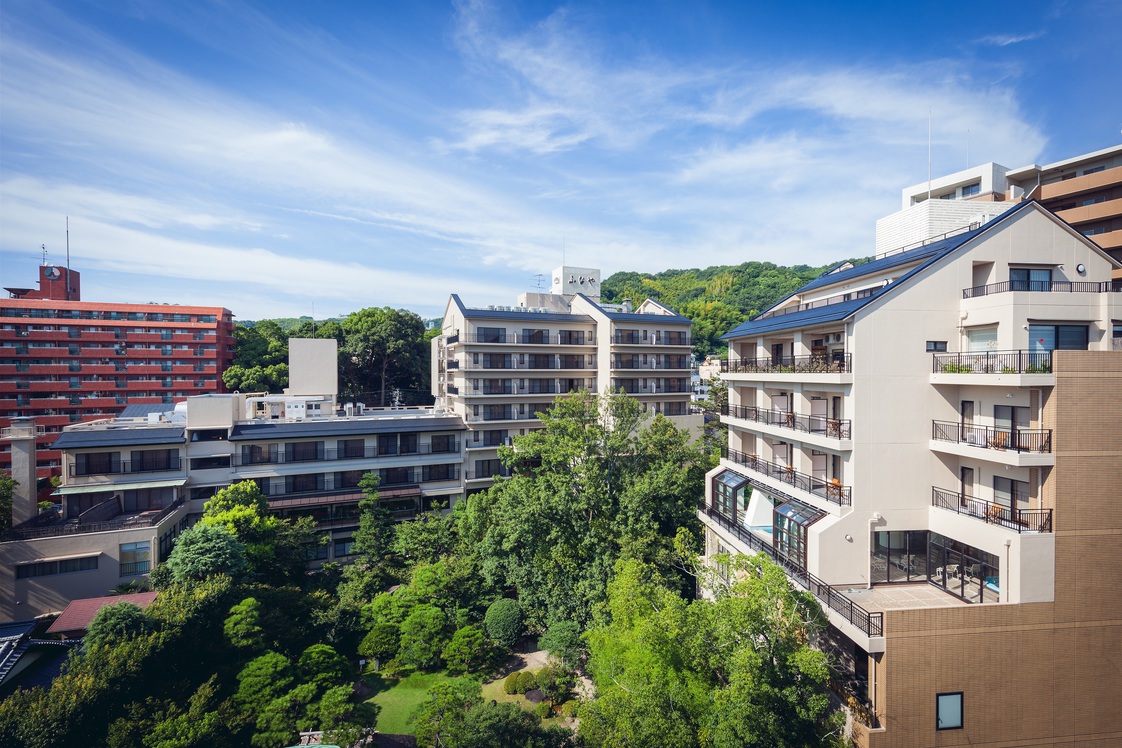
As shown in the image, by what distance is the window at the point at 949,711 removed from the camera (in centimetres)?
1481

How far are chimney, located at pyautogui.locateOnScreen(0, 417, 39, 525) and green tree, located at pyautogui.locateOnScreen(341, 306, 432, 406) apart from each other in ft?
98.7

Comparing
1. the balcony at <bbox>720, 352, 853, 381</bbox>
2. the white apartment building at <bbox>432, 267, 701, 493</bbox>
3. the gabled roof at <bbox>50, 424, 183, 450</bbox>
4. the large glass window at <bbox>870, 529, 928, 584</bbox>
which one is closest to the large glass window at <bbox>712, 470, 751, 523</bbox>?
the balcony at <bbox>720, 352, 853, 381</bbox>

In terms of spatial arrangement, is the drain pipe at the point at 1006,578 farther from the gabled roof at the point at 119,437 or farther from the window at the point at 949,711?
the gabled roof at the point at 119,437

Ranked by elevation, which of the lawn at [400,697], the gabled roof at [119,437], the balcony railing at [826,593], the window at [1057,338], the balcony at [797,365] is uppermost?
the window at [1057,338]

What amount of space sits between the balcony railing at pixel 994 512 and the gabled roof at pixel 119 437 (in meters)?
41.4

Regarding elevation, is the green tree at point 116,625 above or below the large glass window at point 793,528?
below

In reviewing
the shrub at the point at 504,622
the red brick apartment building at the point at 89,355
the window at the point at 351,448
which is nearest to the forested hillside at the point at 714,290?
the window at the point at 351,448

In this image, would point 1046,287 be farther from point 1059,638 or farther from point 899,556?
point 1059,638

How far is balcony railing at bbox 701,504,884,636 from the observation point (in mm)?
14727

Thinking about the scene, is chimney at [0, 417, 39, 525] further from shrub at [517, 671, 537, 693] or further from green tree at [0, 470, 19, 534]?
shrub at [517, 671, 537, 693]

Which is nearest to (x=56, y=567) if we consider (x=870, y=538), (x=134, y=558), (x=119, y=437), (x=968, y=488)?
(x=134, y=558)

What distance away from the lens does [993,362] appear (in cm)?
1633

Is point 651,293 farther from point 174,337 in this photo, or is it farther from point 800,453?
point 800,453

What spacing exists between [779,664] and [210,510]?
101 feet
